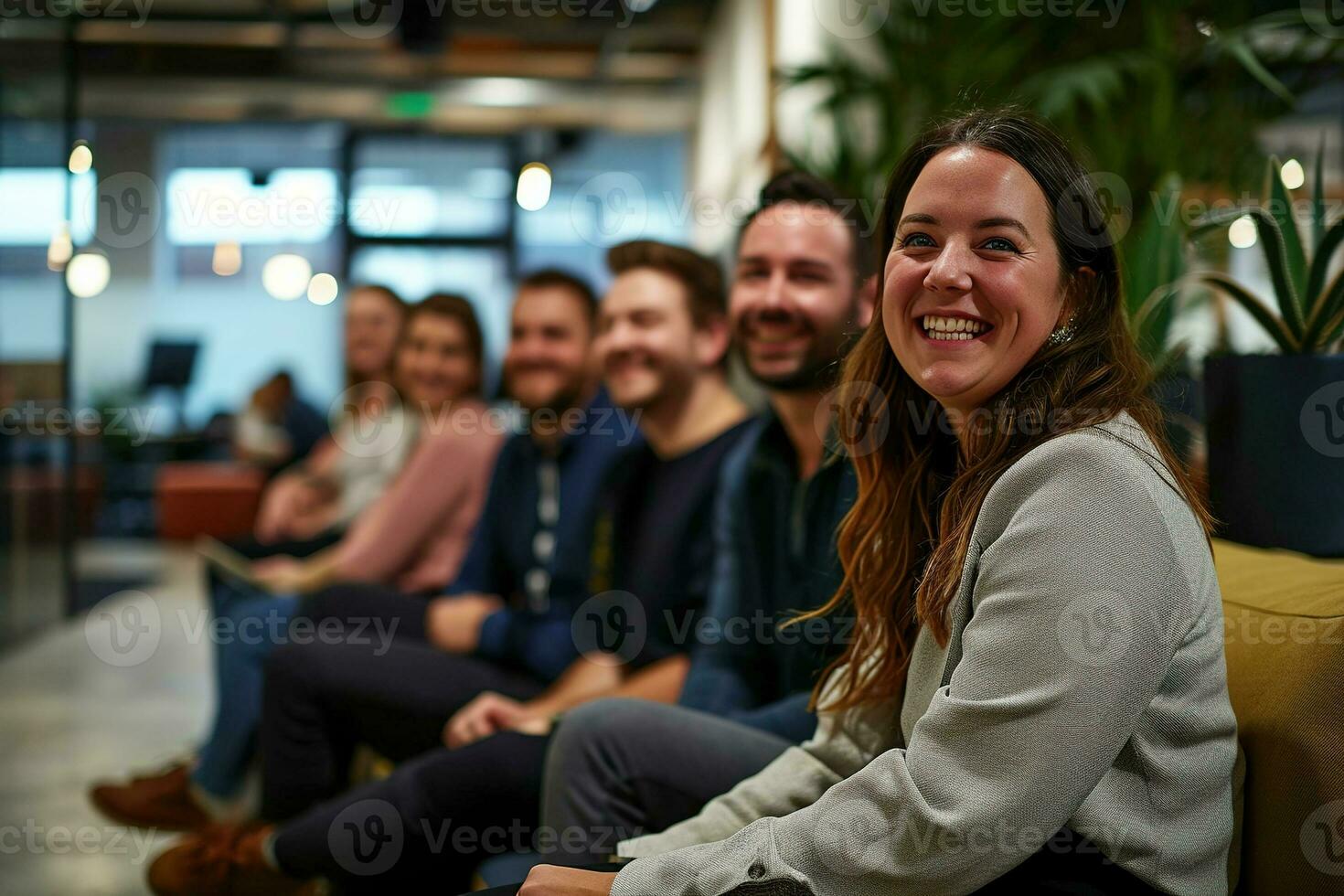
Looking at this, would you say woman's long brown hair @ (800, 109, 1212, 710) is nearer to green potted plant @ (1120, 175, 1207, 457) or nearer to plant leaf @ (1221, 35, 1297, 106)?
green potted plant @ (1120, 175, 1207, 457)

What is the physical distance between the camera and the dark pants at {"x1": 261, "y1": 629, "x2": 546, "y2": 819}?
2191mm

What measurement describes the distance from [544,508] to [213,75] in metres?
7.92

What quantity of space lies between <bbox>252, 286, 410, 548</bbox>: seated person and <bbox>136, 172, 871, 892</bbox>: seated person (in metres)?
1.61

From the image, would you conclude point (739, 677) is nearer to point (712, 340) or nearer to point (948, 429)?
point (948, 429)

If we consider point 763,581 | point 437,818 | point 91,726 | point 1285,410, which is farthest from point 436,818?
point 91,726

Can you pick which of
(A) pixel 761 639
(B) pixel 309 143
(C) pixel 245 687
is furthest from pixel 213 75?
(A) pixel 761 639

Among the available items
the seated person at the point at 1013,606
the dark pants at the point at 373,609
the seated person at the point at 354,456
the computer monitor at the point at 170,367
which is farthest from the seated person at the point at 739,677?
the computer monitor at the point at 170,367

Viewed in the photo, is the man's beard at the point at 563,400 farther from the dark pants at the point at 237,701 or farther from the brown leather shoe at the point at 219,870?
the brown leather shoe at the point at 219,870

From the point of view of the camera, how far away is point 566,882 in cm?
115

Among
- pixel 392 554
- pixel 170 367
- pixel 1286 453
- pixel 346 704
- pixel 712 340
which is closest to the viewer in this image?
pixel 1286 453

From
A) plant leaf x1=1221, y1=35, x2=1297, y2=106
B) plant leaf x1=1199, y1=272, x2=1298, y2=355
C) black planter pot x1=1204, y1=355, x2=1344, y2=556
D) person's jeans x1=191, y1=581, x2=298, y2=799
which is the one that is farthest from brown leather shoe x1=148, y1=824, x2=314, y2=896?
plant leaf x1=1221, y1=35, x2=1297, y2=106

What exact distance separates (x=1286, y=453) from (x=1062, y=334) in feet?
1.52

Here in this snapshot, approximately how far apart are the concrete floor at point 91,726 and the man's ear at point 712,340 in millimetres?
1590

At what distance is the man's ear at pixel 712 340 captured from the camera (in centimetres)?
246
